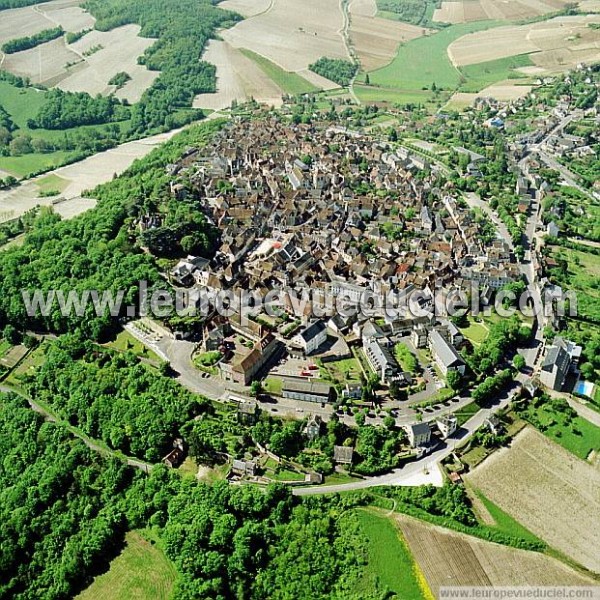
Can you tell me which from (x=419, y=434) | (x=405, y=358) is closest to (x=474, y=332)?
(x=405, y=358)

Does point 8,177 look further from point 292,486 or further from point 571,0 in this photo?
point 571,0

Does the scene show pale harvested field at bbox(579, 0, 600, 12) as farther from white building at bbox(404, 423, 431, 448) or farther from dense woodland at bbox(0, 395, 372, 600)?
dense woodland at bbox(0, 395, 372, 600)

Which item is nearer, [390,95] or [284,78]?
[390,95]

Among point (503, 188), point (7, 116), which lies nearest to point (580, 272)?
point (503, 188)

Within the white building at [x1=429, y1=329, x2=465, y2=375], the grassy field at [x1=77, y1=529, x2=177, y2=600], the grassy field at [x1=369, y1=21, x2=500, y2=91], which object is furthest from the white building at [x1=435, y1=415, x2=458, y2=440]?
the grassy field at [x1=369, y1=21, x2=500, y2=91]

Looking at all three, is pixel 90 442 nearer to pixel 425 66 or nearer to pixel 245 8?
pixel 425 66

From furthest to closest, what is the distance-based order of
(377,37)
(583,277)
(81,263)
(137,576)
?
1. (377,37)
2. (583,277)
3. (81,263)
4. (137,576)
